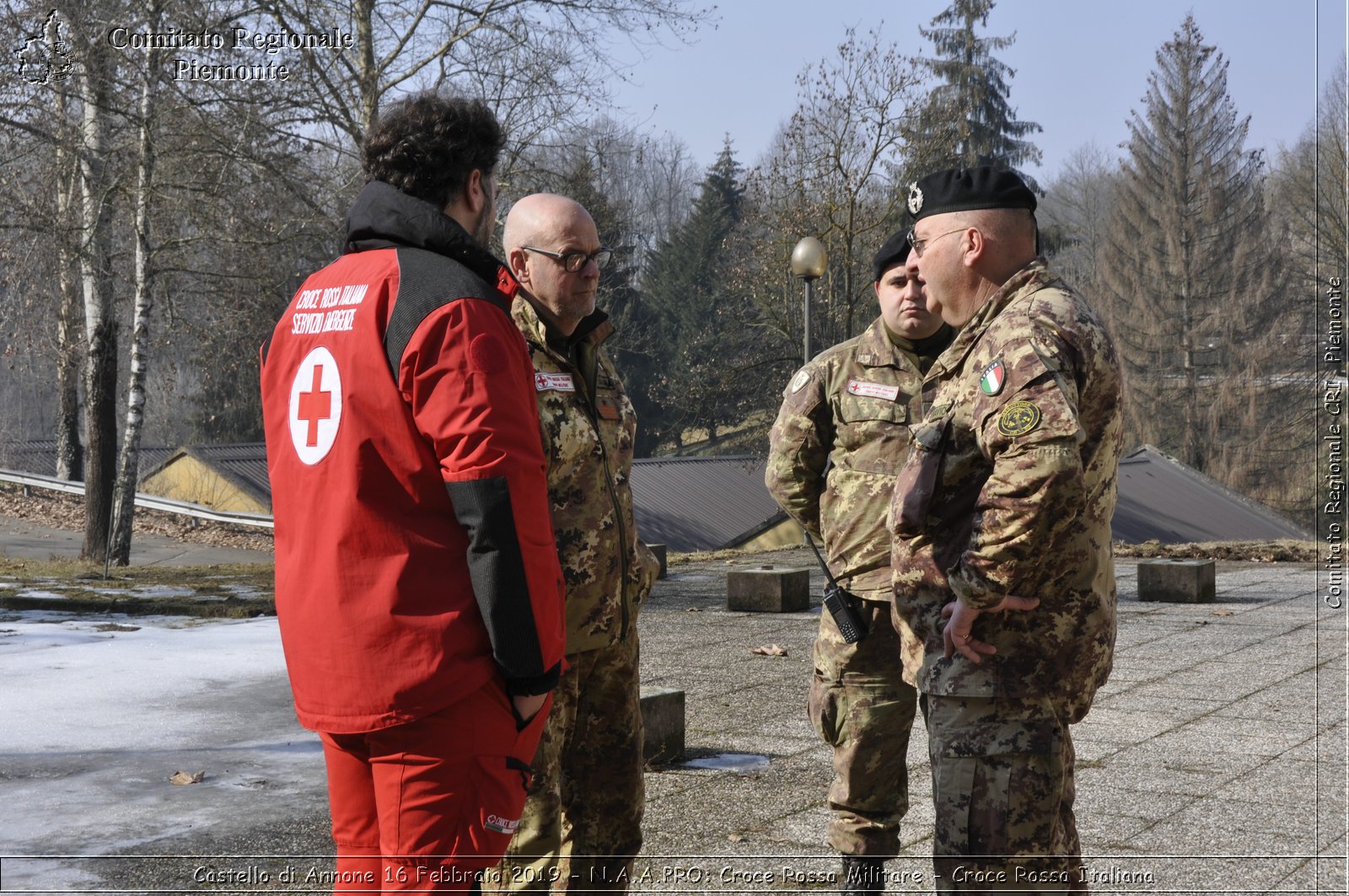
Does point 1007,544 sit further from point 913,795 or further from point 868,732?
point 913,795

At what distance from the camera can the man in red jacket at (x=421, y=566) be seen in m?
2.31

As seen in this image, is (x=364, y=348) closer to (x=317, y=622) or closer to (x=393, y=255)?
(x=393, y=255)

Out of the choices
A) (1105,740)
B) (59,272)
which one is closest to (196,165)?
(59,272)

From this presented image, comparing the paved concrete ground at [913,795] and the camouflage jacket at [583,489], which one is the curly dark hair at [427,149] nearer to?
the camouflage jacket at [583,489]

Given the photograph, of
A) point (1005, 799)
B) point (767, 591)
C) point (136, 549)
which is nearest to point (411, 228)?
point (1005, 799)

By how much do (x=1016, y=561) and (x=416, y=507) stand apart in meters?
1.28

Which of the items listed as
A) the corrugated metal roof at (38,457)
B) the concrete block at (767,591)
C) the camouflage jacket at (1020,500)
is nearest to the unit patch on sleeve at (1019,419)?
the camouflage jacket at (1020,500)

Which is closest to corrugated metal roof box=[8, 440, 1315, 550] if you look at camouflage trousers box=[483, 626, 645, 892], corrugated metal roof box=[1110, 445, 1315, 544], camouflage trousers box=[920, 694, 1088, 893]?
corrugated metal roof box=[1110, 445, 1315, 544]

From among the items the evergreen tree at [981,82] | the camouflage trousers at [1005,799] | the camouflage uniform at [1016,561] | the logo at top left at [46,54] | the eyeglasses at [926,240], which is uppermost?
the evergreen tree at [981,82]

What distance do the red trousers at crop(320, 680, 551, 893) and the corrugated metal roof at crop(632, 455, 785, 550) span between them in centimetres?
2277

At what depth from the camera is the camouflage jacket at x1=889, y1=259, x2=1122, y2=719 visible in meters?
2.70

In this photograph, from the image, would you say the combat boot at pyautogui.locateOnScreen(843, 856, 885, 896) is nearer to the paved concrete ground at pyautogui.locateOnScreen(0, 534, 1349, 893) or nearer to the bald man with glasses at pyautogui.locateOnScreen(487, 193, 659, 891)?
the paved concrete ground at pyautogui.locateOnScreen(0, 534, 1349, 893)

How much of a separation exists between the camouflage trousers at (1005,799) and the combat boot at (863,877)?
1007 millimetres

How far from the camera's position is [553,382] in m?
3.37
